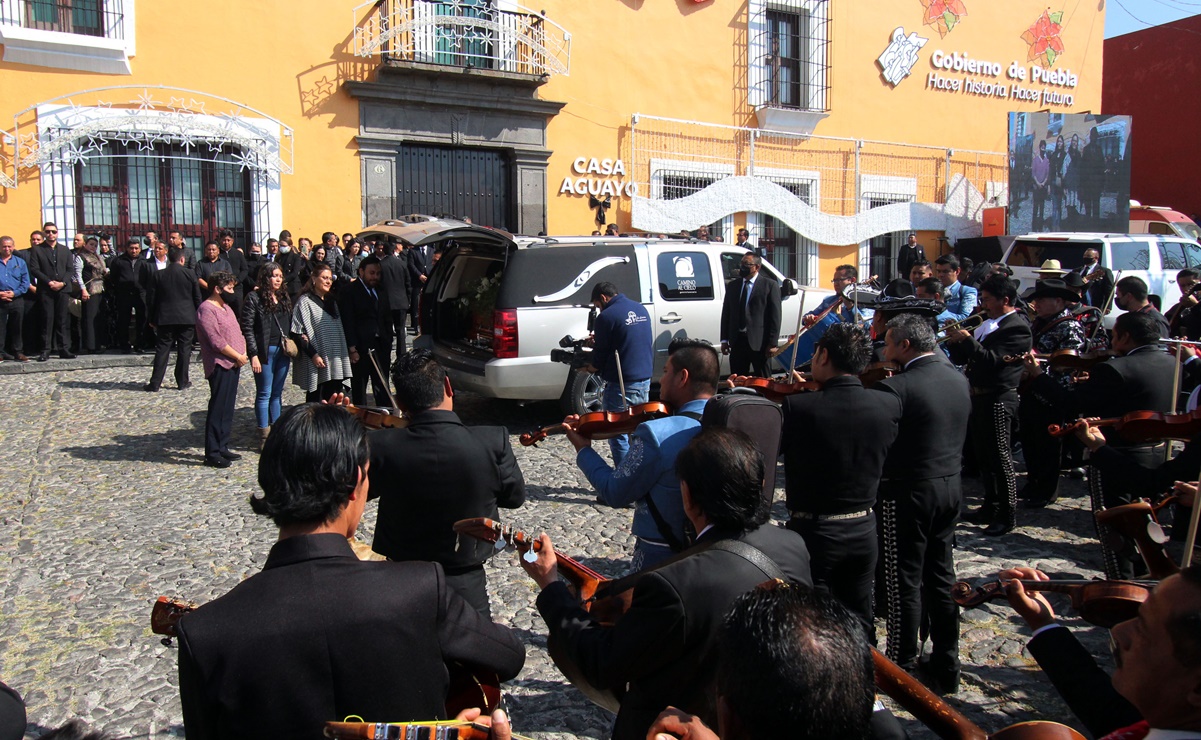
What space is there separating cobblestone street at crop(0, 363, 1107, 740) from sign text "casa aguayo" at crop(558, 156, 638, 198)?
27.5 feet

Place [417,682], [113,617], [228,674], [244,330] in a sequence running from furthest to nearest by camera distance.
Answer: [244,330] → [113,617] → [417,682] → [228,674]

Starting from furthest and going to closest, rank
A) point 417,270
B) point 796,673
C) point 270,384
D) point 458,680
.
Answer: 1. point 417,270
2. point 270,384
3. point 458,680
4. point 796,673

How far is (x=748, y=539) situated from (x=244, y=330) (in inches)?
294

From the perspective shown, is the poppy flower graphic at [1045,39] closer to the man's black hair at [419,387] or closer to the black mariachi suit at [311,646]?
the man's black hair at [419,387]

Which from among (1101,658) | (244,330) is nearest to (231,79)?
(244,330)

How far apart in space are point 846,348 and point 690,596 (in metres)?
2.14

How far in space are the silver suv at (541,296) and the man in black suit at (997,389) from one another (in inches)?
→ 84.6

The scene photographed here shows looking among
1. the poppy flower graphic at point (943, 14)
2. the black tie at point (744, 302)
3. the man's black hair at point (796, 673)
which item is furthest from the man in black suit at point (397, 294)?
the poppy flower graphic at point (943, 14)

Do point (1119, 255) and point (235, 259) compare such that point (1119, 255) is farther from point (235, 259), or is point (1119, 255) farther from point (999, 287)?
point (235, 259)

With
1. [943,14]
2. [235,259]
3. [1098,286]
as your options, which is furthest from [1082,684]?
[943,14]

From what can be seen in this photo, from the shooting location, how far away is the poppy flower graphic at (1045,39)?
23.2 metres

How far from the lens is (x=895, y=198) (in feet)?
72.0

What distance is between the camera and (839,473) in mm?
4066

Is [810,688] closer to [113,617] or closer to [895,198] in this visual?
[113,617]
